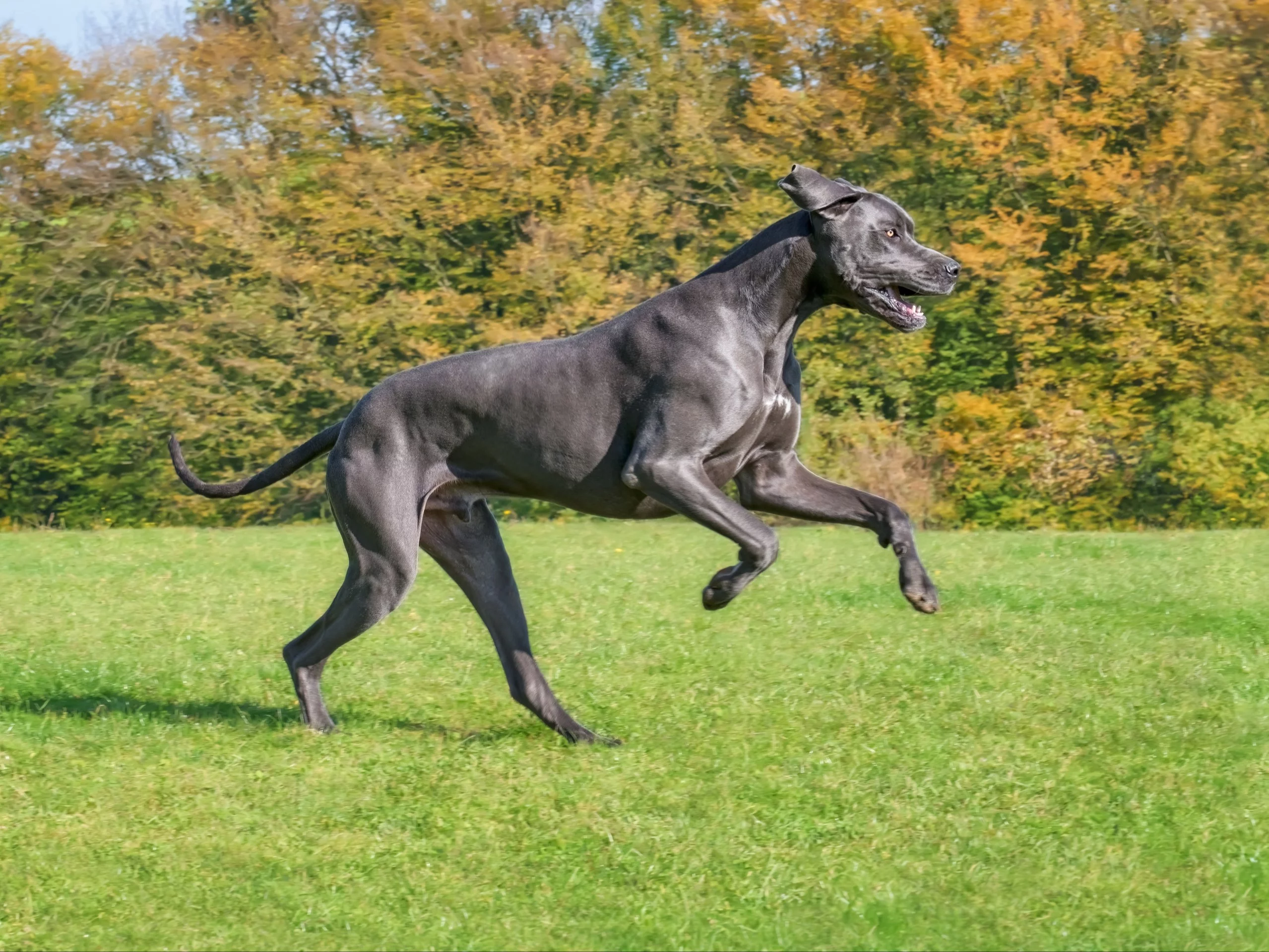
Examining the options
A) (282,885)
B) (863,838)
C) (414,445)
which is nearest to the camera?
(282,885)

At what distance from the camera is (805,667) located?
348 inches

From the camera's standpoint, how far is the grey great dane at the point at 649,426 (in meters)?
6.31

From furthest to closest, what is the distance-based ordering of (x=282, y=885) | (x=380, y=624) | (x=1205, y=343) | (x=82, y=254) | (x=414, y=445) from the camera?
(x=82, y=254), (x=1205, y=343), (x=380, y=624), (x=414, y=445), (x=282, y=885)

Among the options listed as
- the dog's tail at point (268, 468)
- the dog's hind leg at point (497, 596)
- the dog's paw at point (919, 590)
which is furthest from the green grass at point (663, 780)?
the dog's tail at point (268, 468)

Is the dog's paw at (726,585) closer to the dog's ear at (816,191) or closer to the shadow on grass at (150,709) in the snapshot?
the dog's ear at (816,191)

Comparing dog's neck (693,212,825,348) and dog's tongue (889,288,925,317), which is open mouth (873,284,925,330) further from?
dog's neck (693,212,825,348)

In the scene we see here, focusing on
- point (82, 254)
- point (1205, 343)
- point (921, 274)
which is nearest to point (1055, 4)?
point (1205, 343)

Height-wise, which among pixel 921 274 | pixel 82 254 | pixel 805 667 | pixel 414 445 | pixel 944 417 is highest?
pixel 921 274

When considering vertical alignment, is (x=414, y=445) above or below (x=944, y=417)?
above

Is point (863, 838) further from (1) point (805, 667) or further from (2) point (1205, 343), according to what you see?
(2) point (1205, 343)

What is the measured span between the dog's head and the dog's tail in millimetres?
2296

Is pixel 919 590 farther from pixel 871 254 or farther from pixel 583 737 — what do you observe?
pixel 583 737

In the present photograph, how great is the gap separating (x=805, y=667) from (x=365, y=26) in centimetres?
1772

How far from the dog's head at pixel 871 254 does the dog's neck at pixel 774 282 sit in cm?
6
